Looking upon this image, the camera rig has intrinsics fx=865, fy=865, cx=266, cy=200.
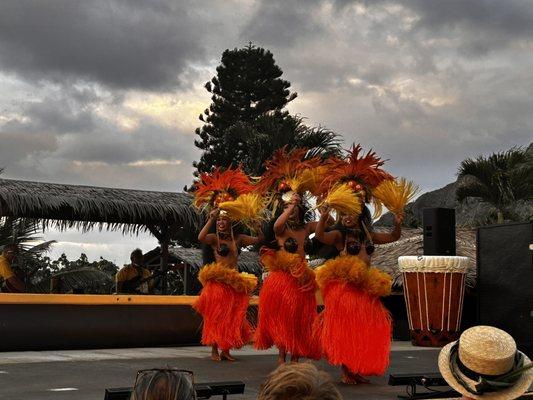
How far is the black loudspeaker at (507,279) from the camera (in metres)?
7.88

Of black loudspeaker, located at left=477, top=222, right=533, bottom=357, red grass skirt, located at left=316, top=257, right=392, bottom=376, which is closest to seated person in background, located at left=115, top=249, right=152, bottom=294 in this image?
black loudspeaker, located at left=477, top=222, right=533, bottom=357

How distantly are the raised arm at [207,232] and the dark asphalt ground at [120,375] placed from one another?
3.26 feet

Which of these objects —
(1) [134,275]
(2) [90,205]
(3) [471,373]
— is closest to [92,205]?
(2) [90,205]

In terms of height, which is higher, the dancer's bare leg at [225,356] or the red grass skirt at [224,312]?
the red grass skirt at [224,312]

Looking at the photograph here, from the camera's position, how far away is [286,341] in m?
6.10

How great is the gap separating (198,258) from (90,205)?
402 inches

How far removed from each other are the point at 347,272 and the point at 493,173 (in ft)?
37.0

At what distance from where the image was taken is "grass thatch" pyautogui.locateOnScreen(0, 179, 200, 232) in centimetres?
1107

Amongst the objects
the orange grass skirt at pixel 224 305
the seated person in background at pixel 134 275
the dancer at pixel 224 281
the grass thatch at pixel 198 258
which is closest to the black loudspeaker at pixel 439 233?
the dancer at pixel 224 281

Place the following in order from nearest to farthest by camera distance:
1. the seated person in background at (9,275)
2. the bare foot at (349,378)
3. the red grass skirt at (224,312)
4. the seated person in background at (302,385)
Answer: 1. the seated person in background at (302,385)
2. the bare foot at (349,378)
3. the red grass skirt at (224,312)
4. the seated person in background at (9,275)

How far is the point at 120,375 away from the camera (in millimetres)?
5750

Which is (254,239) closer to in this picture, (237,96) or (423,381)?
(423,381)

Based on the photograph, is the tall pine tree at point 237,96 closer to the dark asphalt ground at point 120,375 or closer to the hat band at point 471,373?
the dark asphalt ground at point 120,375

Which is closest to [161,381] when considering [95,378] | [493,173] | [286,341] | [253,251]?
[95,378]
